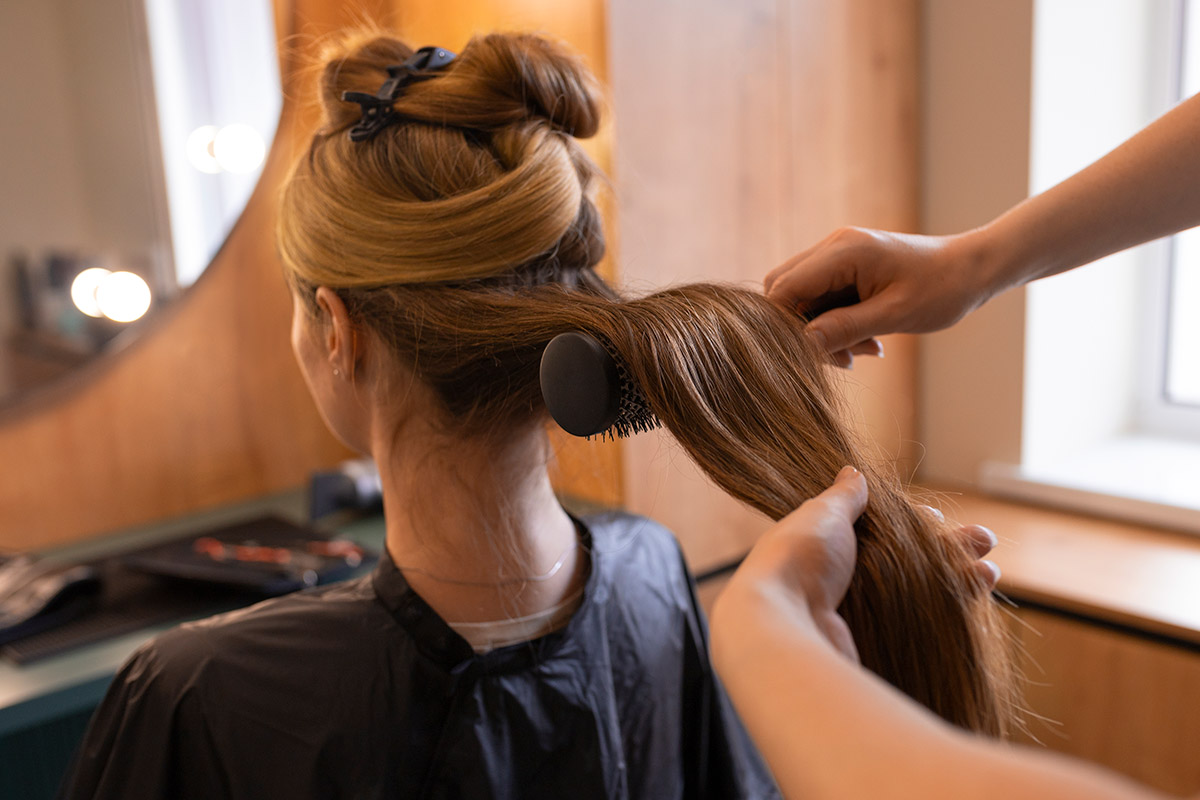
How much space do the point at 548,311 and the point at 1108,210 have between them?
1.74 ft

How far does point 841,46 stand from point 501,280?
1.14 meters

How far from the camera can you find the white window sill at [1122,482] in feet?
5.41

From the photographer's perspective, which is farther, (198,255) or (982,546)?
(198,255)

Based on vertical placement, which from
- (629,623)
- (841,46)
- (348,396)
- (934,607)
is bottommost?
(629,623)

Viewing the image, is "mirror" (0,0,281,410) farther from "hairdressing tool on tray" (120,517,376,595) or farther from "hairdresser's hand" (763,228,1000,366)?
"hairdresser's hand" (763,228,1000,366)

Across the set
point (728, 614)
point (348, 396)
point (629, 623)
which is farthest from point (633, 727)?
point (728, 614)

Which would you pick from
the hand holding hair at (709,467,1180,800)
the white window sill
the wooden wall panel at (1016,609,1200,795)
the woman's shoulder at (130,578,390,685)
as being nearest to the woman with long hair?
the woman's shoulder at (130,578,390,685)

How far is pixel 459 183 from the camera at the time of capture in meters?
0.88

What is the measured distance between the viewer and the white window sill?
1.65m

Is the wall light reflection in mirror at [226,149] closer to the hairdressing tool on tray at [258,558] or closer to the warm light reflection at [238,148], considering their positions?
the warm light reflection at [238,148]

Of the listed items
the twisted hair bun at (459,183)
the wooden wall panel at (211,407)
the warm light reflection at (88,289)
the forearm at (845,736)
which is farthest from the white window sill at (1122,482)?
the warm light reflection at (88,289)

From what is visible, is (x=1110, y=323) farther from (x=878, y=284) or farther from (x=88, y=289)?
(x=88, y=289)

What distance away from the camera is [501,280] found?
882 millimetres

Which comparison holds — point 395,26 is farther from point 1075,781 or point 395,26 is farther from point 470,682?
point 1075,781
